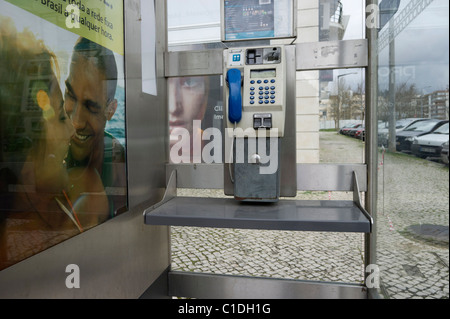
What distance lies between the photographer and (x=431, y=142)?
4.32 feet

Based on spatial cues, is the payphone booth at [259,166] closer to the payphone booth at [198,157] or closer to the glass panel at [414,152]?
the payphone booth at [198,157]

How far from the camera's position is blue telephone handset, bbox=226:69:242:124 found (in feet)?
6.04

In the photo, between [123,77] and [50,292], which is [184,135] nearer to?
[123,77]

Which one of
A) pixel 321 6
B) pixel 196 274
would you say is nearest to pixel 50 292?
pixel 196 274

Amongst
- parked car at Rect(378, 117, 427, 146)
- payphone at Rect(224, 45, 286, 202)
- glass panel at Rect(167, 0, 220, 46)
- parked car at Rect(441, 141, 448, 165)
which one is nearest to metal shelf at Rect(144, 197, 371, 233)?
payphone at Rect(224, 45, 286, 202)

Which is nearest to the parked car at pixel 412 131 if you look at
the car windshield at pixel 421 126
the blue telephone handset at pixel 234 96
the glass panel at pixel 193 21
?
the car windshield at pixel 421 126

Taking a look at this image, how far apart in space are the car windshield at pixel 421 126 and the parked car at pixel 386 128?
22 millimetres

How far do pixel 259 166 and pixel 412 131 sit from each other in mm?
775

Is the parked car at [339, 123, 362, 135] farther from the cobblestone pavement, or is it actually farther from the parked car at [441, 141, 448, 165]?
the parked car at [441, 141, 448, 165]

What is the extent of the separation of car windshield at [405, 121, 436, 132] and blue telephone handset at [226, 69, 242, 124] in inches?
32.1

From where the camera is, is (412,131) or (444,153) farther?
(412,131)

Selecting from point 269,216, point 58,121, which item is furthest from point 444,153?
point 58,121

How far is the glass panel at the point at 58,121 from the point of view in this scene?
1133mm

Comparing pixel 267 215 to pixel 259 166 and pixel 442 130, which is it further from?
pixel 442 130
